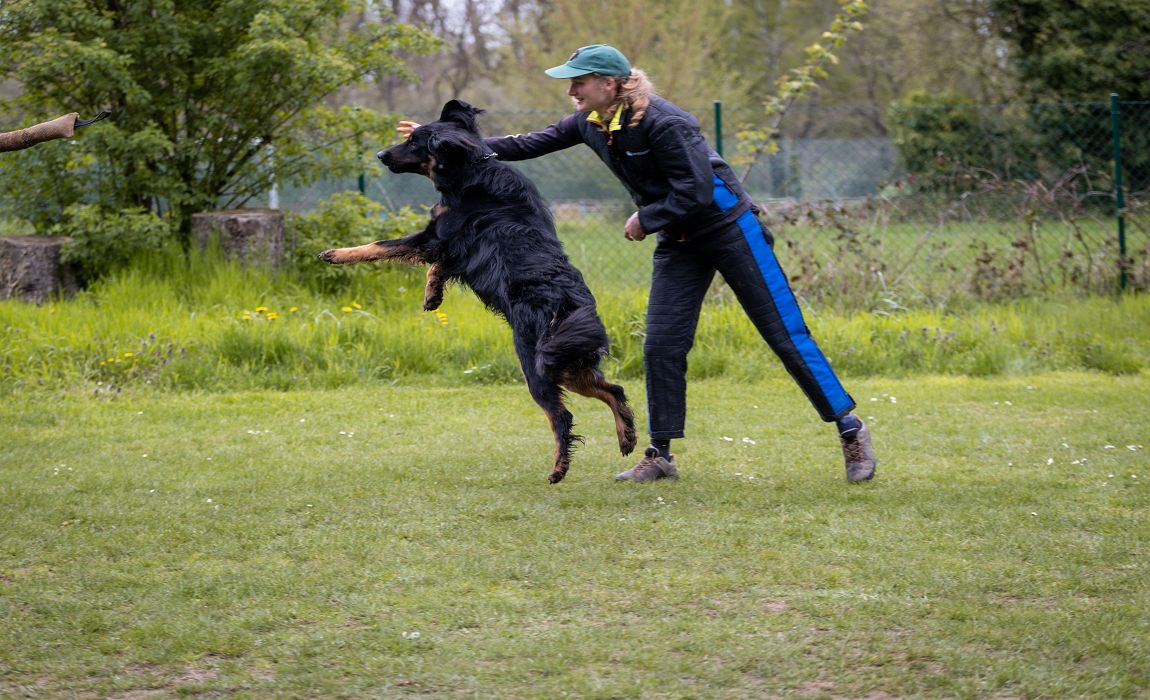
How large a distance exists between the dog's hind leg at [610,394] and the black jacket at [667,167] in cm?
69

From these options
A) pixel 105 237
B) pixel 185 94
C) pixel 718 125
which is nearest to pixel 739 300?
pixel 718 125

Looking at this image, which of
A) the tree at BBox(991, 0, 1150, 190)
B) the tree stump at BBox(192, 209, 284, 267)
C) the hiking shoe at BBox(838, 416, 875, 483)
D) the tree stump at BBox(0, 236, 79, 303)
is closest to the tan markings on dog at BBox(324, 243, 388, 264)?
the hiking shoe at BBox(838, 416, 875, 483)

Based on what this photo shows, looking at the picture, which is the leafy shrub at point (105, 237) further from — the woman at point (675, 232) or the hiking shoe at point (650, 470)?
the hiking shoe at point (650, 470)

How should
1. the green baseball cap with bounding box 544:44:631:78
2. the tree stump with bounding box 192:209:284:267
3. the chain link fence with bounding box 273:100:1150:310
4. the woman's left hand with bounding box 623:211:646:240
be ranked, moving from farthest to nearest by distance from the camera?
the chain link fence with bounding box 273:100:1150:310 → the tree stump with bounding box 192:209:284:267 → the woman's left hand with bounding box 623:211:646:240 → the green baseball cap with bounding box 544:44:631:78

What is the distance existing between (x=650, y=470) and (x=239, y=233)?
484 cm

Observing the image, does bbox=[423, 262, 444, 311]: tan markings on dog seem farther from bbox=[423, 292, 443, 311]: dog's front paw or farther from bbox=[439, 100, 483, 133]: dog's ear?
bbox=[439, 100, 483, 133]: dog's ear

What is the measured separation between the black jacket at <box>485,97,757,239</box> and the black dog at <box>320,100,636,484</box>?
A: 404mm

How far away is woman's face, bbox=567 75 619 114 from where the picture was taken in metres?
4.55

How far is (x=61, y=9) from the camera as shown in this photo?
8211 millimetres

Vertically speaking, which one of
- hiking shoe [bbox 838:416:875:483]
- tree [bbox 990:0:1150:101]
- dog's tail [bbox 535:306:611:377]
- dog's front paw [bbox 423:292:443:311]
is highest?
tree [bbox 990:0:1150:101]

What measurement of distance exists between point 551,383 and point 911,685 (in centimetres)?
227

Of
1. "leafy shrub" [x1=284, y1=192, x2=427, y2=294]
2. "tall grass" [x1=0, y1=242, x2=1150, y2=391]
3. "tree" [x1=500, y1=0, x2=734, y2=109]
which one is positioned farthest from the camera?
"tree" [x1=500, y1=0, x2=734, y2=109]

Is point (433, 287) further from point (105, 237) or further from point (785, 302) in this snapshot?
point (105, 237)

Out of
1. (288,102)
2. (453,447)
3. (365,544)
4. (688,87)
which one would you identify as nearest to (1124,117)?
(688,87)
